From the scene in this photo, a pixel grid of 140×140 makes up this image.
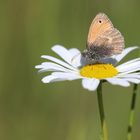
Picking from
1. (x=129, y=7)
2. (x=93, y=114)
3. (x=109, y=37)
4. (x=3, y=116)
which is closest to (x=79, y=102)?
(x=93, y=114)

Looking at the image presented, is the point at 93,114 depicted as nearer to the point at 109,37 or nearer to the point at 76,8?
the point at 76,8

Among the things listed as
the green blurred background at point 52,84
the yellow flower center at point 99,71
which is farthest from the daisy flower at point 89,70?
the green blurred background at point 52,84

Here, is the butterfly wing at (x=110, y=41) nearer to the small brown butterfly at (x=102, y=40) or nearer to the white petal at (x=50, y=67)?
the small brown butterfly at (x=102, y=40)

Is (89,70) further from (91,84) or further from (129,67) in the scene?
(91,84)

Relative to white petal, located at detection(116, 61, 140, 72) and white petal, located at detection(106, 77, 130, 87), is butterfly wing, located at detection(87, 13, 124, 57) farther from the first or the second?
white petal, located at detection(106, 77, 130, 87)

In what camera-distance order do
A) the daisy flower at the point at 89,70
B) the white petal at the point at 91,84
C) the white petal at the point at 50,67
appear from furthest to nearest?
1. the white petal at the point at 50,67
2. the daisy flower at the point at 89,70
3. the white petal at the point at 91,84

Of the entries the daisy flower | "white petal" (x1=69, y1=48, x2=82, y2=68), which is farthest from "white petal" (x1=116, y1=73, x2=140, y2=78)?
"white petal" (x1=69, y1=48, x2=82, y2=68)
